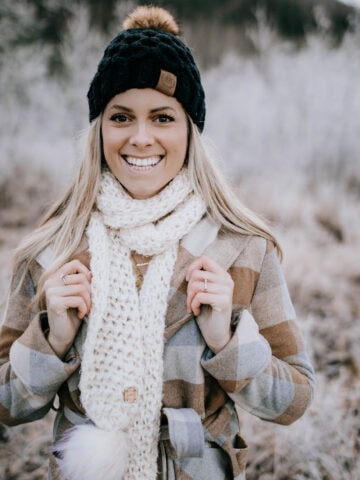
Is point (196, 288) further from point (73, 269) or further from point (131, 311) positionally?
point (73, 269)

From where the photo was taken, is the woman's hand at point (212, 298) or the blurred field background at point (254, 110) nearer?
the woman's hand at point (212, 298)

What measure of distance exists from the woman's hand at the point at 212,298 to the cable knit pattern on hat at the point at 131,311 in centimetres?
14

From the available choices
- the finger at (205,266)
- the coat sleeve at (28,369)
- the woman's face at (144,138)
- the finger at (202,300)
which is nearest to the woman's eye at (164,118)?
the woman's face at (144,138)

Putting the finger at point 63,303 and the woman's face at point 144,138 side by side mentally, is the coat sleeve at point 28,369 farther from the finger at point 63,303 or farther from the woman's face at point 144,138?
the woman's face at point 144,138

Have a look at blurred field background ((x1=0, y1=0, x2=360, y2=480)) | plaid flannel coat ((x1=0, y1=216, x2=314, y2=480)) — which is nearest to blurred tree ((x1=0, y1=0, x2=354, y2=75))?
blurred field background ((x1=0, y1=0, x2=360, y2=480))

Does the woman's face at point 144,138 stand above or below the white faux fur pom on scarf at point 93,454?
above

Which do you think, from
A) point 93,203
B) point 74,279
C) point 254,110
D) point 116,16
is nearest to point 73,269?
point 74,279

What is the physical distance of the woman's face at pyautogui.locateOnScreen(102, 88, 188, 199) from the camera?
1497mm

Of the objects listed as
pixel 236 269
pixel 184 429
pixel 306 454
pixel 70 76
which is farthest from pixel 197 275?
pixel 70 76

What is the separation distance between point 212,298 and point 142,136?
554 mm

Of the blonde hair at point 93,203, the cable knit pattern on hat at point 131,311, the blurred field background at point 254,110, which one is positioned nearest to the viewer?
the cable knit pattern on hat at point 131,311

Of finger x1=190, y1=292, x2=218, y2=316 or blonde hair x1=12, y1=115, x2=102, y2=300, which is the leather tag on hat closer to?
blonde hair x1=12, y1=115, x2=102, y2=300

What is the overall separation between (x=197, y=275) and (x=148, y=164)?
43 centimetres

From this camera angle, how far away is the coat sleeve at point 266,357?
4.21 ft
